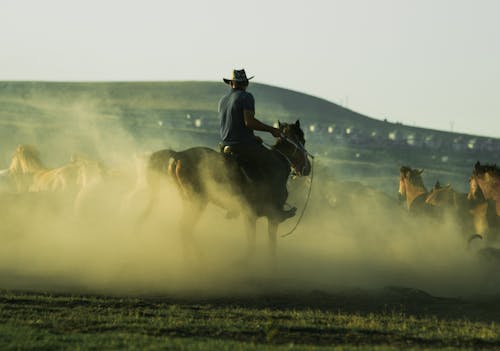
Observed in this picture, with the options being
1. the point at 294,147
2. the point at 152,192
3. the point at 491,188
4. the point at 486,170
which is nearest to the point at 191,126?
the point at 491,188

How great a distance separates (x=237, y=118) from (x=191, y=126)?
4896 inches

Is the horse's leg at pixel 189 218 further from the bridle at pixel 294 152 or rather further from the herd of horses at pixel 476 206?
the herd of horses at pixel 476 206

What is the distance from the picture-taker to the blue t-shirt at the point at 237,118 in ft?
58.6

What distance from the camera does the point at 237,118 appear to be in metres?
17.9

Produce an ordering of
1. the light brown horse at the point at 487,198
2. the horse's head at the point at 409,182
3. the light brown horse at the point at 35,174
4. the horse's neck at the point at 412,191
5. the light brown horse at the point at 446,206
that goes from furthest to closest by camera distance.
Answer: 1. the horse's head at the point at 409,182
2. the horse's neck at the point at 412,191
3. the light brown horse at the point at 35,174
4. the light brown horse at the point at 446,206
5. the light brown horse at the point at 487,198

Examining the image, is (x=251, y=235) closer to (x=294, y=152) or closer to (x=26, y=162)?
(x=294, y=152)

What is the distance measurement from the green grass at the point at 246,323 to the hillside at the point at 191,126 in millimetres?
92993

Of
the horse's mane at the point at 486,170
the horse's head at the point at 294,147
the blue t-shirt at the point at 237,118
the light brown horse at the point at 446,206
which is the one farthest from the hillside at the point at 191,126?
the blue t-shirt at the point at 237,118

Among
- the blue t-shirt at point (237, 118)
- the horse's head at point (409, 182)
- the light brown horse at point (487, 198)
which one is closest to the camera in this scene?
the blue t-shirt at point (237, 118)

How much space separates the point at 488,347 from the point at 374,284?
658 cm

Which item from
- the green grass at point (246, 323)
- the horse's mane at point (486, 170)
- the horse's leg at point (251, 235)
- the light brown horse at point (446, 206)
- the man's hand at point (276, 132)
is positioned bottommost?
the green grass at point (246, 323)

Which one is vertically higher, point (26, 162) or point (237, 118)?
point (237, 118)

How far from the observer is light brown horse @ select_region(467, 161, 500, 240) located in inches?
1037

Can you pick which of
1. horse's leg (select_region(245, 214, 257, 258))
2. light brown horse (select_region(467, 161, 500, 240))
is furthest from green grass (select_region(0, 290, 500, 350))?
light brown horse (select_region(467, 161, 500, 240))
